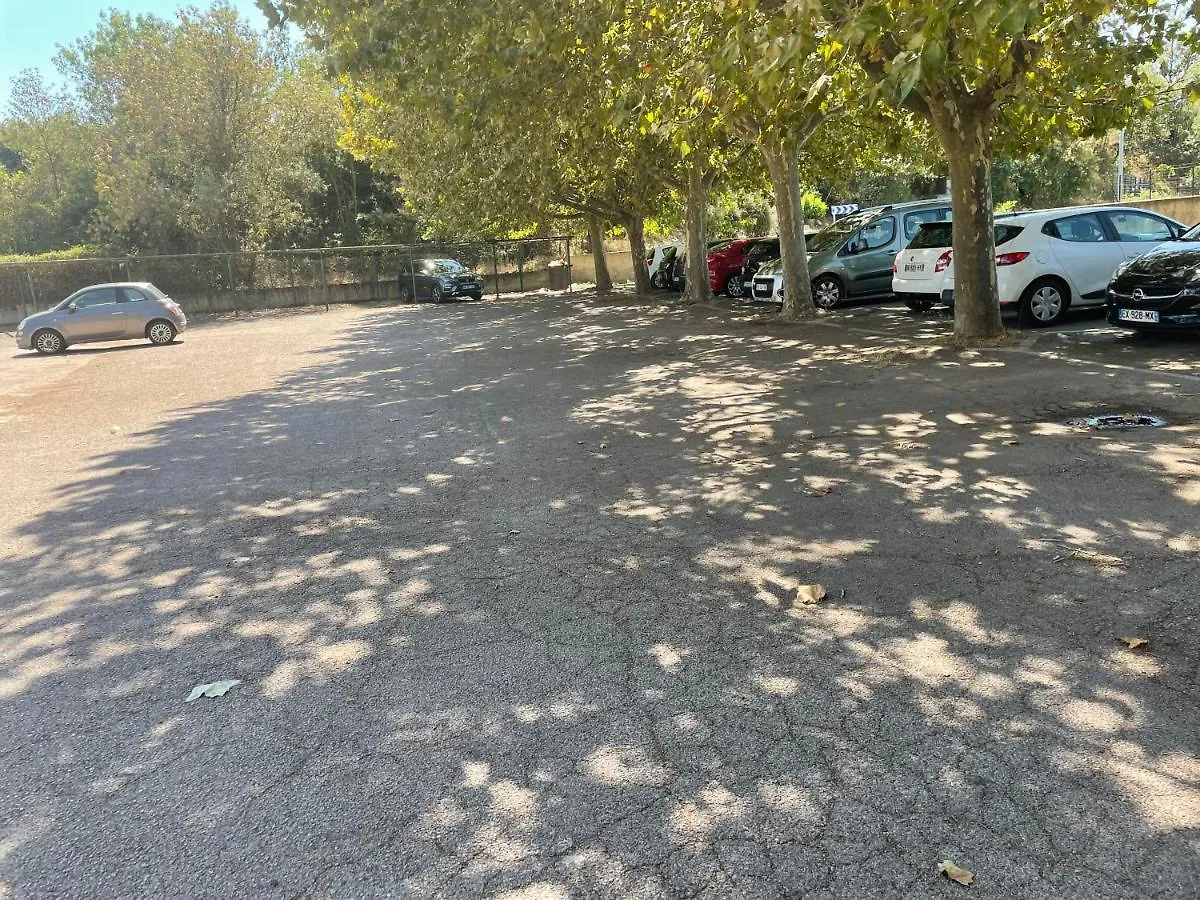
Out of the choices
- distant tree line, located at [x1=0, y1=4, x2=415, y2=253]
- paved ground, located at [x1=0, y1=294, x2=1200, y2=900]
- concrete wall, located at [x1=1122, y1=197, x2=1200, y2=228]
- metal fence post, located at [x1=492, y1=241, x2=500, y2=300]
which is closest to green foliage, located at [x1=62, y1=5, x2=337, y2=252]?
distant tree line, located at [x1=0, y1=4, x2=415, y2=253]

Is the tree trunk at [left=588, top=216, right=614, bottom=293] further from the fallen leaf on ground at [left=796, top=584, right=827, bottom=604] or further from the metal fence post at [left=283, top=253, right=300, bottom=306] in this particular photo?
the fallen leaf on ground at [left=796, top=584, right=827, bottom=604]

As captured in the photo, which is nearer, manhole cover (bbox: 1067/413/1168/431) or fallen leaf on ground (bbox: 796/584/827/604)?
fallen leaf on ground (bbox: 796/584/827/604)

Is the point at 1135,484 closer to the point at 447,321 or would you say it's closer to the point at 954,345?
the point at 954,345

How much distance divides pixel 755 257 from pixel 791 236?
7.38m

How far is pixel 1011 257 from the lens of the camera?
13.3 metres

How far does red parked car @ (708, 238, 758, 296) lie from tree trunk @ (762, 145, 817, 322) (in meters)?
7.42

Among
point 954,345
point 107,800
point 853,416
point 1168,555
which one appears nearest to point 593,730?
point 107,800

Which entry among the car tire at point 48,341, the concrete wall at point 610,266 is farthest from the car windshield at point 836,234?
the concrete wall at point 610,266

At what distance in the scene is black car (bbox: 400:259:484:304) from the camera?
33781 mm

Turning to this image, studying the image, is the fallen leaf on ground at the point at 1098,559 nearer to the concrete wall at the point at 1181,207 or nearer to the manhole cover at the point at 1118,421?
the manhole cover at the point at 1118,421

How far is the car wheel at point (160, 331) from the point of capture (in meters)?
22.4

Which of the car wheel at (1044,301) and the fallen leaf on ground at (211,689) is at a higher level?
the car wheel at (1044,301)

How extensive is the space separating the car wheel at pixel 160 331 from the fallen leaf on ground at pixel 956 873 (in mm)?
23101

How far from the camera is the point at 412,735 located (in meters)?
3.46
